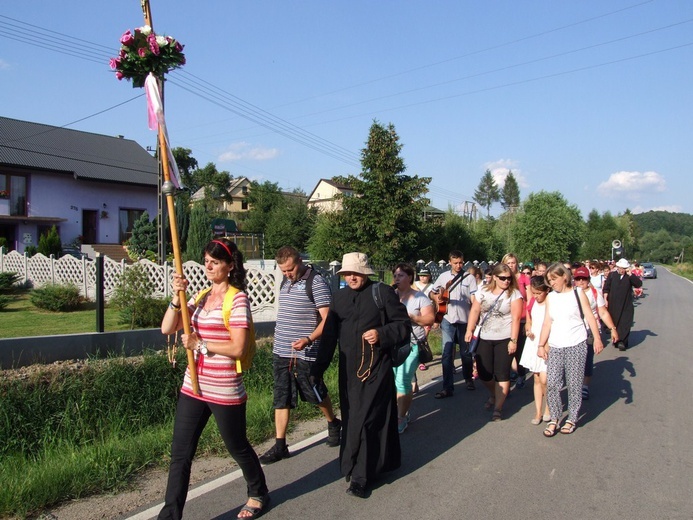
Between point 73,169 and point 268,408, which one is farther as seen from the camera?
point 73,169

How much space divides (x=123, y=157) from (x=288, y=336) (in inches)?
1389

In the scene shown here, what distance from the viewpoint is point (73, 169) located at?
3228 cm

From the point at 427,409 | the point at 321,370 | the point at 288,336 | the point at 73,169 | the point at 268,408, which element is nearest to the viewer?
the point at 321,370

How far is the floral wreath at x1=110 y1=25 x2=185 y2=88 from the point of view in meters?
4.10

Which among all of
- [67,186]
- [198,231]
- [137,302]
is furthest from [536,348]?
[67,186]

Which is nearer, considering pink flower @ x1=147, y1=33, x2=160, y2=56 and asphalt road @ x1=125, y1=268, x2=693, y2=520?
pink flower @ x1=147, y1=33, x2=160, y2=56

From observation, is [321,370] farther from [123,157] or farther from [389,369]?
[123,157]

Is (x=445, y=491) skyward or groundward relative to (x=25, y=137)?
groundward

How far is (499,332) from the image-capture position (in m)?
7.00

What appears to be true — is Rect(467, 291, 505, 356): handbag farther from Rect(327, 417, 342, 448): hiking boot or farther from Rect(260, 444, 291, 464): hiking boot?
Rect(260, 444, 291, 464): hiking boot

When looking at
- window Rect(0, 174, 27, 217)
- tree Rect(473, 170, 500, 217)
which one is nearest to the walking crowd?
window Rect(0, 174, 27, 217)

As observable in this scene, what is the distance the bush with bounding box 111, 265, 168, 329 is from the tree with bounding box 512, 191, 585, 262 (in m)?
29.4

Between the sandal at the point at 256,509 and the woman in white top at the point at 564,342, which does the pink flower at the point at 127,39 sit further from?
the woman in white top at the point at 564,342

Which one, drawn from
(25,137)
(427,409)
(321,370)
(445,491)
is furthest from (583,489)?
(25,137)
